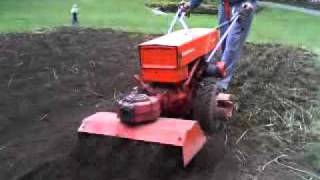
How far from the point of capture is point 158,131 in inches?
151

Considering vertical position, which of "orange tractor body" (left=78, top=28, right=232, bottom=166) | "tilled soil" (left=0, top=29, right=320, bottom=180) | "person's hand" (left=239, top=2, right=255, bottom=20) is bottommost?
"tilled soil" (left=0, top=29, right=320, bottom=180)

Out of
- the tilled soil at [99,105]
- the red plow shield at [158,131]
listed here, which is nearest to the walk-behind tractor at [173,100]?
the red plow shield at [158,131]

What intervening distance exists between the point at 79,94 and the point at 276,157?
8.38 feet

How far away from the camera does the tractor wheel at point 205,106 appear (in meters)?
4.58

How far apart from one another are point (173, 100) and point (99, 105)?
1.76 meters

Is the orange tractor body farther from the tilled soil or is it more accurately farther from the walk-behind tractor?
the tilled soil

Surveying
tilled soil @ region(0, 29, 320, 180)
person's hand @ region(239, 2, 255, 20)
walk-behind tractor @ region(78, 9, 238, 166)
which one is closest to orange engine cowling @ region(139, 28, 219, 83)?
walk-behind tractor @ region(78, 9, 238, 166)

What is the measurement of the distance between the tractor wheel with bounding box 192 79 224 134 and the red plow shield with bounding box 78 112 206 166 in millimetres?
495

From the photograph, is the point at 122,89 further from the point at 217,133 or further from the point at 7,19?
the point at 7,19

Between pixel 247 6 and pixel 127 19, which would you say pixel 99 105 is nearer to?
pixel 247 6

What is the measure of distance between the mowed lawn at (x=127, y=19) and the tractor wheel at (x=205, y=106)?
4584 millimetres

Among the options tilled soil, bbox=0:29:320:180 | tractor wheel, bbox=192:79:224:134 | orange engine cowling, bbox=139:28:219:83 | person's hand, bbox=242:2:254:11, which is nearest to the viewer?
tilled soil, bbox=0:29:320:180

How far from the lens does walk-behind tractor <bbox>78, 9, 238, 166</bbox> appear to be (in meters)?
3.86

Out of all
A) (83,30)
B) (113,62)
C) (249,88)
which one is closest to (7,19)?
(83,30)
